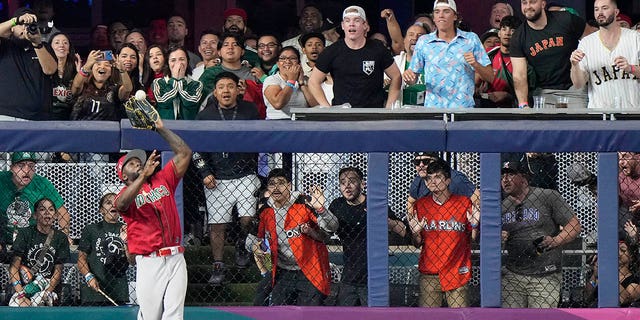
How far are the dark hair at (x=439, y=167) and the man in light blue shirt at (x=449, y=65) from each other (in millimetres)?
1446

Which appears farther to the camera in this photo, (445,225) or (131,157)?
(445,225)

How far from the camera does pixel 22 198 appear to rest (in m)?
9.27

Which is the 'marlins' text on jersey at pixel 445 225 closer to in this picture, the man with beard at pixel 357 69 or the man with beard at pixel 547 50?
the man with beard at pixel 357 69

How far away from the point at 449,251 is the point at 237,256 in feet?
4.78

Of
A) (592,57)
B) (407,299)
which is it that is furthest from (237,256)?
(592,57)

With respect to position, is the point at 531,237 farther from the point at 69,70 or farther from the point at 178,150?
the point at 69,70

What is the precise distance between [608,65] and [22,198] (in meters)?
4.58

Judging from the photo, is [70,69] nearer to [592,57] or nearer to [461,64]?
[461,64]

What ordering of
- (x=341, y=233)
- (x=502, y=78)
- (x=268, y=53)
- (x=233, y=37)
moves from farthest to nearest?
1. (x=268, y=53)
2. (x=233, y=37)
3. (x=502, y=78)
4. (x=341, y=233)

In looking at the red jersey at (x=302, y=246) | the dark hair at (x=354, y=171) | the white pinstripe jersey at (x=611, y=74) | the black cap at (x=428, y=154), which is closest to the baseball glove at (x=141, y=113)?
the red jersey at (x=302, y=246)

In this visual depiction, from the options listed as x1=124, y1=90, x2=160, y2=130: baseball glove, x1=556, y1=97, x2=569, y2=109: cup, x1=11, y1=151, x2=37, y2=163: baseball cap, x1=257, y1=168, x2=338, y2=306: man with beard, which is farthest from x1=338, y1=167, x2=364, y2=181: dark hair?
x1=11, y1=151, x2=37, y2=163: baseball cap

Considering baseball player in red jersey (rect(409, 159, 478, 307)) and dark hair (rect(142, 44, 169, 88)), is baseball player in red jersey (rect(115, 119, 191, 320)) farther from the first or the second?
dark hair (rect(142, 44, 169, 88))

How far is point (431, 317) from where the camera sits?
910 cm

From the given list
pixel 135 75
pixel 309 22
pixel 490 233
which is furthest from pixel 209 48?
pixel 490 233
